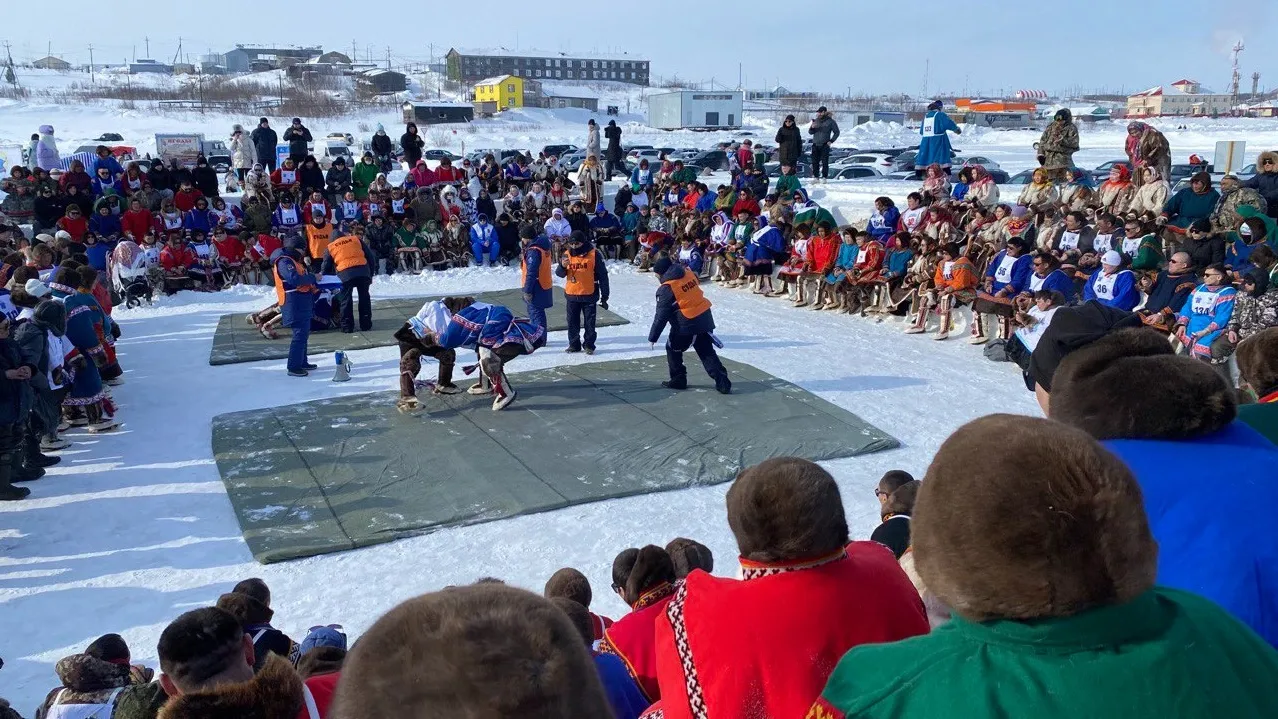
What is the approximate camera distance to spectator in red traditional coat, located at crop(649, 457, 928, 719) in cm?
199

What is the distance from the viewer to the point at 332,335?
11305mm

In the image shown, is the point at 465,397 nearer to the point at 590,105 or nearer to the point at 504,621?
the point at 504,621

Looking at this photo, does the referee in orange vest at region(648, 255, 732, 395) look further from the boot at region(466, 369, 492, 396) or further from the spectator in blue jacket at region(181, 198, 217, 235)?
the spectator in blue jacket at region(181, 198, 217, 235)

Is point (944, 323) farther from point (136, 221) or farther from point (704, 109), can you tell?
point (704, 109)

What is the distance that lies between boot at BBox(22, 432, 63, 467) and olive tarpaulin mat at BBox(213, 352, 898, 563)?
1.23 meters

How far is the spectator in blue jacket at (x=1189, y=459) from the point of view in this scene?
5.70 ft

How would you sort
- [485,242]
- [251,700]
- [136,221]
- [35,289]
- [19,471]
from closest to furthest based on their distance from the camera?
1. [251,700]
2. [19,471]
3. [35,289]
4. [136,221]
5. [485,242]

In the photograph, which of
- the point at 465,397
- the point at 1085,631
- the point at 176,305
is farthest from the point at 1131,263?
the point at 176,305

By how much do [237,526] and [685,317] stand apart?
4.20m

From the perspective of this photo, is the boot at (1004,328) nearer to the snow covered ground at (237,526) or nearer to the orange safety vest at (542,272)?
the snow covered ground at (237,526)

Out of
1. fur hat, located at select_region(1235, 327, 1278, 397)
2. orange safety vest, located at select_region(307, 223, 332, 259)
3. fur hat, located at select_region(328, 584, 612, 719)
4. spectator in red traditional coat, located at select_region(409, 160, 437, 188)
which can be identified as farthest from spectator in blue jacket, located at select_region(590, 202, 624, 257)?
fur hat, located at select_region(328, 584, 612, 719)

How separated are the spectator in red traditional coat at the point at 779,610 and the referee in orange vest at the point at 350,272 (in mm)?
9415

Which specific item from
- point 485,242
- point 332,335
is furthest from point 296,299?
point 485,242

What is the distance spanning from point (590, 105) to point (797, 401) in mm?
59635
